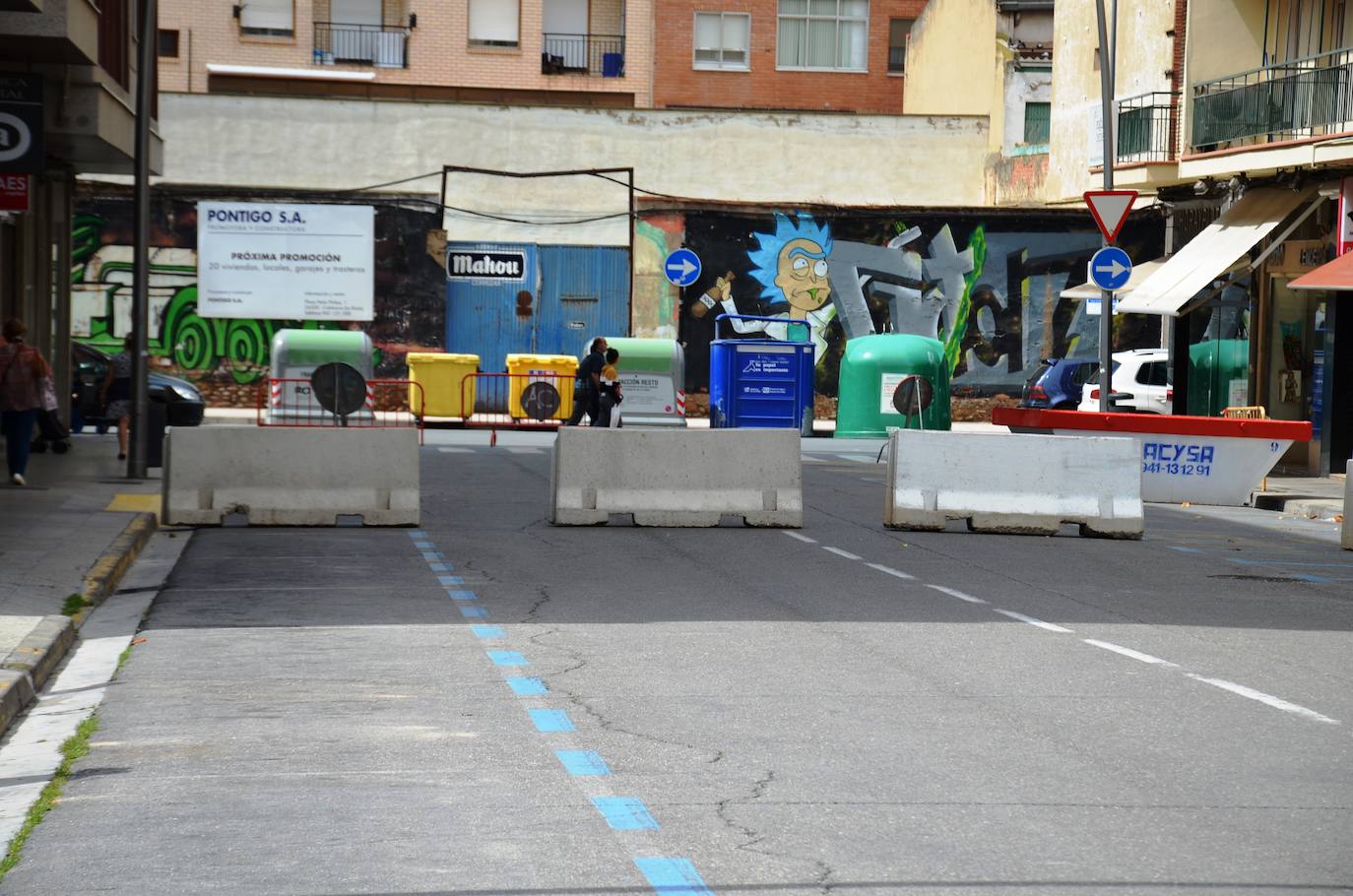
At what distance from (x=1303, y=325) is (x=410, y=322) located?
1900cm

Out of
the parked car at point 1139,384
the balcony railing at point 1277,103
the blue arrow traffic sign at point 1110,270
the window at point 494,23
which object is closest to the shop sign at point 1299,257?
the balcony railing at point 1277,103

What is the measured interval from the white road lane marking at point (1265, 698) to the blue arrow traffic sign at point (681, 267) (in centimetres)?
2999

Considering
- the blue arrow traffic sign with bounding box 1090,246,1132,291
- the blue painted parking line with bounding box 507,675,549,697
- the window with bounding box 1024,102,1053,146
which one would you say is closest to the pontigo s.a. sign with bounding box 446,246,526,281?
the window with bounding box 1024,102,1053,146

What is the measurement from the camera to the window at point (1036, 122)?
150 feet

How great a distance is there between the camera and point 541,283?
39719mm

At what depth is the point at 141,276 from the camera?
20688 millimetres

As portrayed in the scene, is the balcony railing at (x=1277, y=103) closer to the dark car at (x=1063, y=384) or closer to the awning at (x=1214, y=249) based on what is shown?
the awning at (x=1214, y=249)

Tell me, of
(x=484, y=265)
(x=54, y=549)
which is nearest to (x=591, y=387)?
(x=484, y=265)

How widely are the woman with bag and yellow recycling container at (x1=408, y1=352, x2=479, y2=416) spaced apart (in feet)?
48.9

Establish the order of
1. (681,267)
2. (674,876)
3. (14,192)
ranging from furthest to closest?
(681,267), (14,192), (674,876)

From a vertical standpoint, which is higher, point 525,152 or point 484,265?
point 525,152

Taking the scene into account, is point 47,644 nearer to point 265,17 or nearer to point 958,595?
point 958,595

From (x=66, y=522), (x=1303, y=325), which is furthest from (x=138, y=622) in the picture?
(x=1303, y=325)

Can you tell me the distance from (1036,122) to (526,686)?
39.3m
